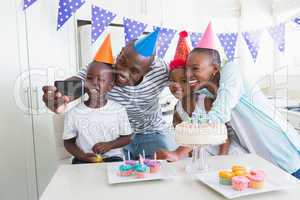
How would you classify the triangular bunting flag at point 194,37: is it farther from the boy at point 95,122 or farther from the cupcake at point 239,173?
the cupcake at point 239,173

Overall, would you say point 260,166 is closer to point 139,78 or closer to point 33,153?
point 139,78

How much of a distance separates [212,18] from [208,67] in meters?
0.30

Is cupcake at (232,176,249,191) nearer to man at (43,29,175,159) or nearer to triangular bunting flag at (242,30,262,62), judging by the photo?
man at (43,29,175,159)

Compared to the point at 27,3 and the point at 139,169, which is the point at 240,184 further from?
the point at 27,3

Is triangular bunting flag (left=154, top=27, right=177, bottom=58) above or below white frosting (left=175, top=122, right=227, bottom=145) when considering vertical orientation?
above

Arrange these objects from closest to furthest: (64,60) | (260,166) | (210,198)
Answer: (210,198), (260,166), (64,60)

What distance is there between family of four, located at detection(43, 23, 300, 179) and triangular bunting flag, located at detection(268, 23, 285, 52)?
0.29m

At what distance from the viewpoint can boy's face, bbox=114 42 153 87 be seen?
5.53 feet

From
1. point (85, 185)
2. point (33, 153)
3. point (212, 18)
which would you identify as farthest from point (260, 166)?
point (33, 153)

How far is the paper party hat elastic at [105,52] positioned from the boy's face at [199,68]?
44 cm

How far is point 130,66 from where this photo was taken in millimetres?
1694

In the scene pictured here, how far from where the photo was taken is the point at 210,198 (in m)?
1.02

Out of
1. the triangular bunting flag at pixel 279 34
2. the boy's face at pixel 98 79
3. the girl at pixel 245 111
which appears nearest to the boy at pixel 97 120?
the boy's face at pixel 98 79

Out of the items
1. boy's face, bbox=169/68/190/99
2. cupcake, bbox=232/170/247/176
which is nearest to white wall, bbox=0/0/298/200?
boy's face, bbox=169/68/190/99
